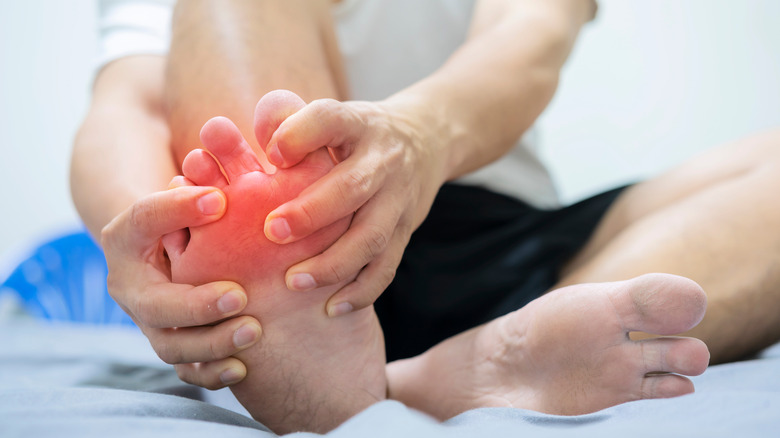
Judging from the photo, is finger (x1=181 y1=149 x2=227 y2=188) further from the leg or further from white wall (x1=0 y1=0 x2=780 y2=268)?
white wall (x1=0 y1=0 x2=780 y2=268)

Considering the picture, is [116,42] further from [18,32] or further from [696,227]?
[18,32]

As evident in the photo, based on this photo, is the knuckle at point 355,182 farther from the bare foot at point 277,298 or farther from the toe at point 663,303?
the toe at point 663,303

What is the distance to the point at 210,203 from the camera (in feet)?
1.32

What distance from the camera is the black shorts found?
70cm

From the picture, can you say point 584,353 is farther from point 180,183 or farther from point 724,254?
point 180,183

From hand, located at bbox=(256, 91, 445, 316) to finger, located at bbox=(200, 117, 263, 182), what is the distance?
1 cm

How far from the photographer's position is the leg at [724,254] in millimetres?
536

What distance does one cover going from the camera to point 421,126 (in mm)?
512

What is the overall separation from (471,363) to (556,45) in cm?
40

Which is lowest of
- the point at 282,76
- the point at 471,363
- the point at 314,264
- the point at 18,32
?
the point at 471,363

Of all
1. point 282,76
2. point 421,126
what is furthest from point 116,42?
point 421,126

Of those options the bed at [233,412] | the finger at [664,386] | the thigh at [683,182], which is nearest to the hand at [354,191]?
the bed at [233,412]

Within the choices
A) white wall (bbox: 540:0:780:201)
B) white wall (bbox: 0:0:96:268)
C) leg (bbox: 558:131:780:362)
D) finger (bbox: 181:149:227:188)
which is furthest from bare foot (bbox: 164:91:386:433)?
white wall (bbox: 0:0:96:268)

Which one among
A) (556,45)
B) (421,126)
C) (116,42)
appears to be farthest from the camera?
(116,42)
